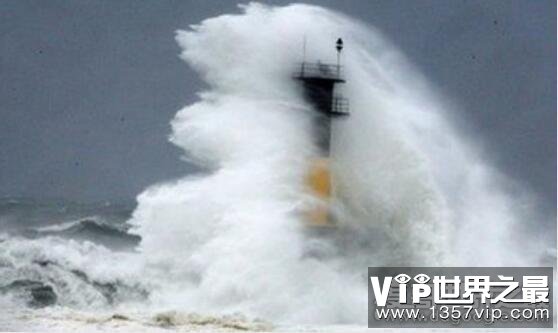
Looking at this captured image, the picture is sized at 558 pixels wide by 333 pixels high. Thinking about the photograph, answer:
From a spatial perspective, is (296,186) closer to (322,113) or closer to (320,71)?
(322,113)

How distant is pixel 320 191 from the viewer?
7.55 metres

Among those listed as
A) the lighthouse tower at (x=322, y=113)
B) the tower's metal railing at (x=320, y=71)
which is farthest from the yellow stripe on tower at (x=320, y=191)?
the tower's metal railing at (x=320, y=71)

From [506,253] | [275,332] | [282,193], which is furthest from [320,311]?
[506,253]

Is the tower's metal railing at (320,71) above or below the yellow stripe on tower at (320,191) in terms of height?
above

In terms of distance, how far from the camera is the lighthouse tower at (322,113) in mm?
7562

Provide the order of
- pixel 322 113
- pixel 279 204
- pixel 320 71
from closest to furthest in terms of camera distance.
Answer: pixel 279 204, pixel 320 71, pixel 322 113

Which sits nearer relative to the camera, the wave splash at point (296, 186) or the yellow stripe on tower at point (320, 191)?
the wave splash at point (296, 186)

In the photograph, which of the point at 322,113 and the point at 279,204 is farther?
the point at 322,113

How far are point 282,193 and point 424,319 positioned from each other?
4.84ft

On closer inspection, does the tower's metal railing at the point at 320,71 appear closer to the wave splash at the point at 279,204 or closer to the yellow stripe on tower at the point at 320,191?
the wave splash at the point at 279,204

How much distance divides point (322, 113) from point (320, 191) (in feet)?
2.14

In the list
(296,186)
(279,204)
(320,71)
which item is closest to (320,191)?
(296,186)

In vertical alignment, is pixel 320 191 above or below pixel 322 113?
below

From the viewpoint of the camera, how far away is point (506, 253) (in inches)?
313
